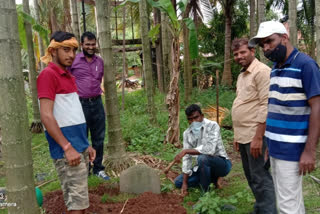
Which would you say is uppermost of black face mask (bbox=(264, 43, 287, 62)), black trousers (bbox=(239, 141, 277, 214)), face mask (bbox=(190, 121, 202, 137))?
black face mask (bbox=(264, 43, 287, 62))

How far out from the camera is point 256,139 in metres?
3.06

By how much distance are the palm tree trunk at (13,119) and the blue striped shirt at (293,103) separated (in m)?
1.89

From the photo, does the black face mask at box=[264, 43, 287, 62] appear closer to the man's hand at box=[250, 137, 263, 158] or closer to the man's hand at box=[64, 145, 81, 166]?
the man's hand at box=[250, 137, 263, 158]

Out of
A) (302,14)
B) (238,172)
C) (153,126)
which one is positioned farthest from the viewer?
(302,14)

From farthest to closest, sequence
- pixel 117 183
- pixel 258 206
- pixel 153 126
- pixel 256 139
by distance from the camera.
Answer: pixel 153 126 < pixel 117 183 < pixel 258 206 < pixel 256 139

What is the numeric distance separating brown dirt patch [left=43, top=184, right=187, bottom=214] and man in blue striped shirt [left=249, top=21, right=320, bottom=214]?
150 cm

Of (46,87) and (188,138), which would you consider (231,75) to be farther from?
(46,87)

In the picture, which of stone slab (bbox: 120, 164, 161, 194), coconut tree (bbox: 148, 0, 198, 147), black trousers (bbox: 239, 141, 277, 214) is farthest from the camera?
coconut tree (bbox: 148, 0, 198, 147)

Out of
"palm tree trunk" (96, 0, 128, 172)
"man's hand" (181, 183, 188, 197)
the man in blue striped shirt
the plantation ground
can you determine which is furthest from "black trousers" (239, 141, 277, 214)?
"palm tree trunk" (96, 0, 128, 172)

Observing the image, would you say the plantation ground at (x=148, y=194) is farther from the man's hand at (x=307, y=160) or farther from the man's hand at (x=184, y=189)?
the man's hand at (x=307, y=160)

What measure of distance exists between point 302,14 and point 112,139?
18.2 meters

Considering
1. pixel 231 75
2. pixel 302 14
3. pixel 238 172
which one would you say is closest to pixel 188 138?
pixel 238 172

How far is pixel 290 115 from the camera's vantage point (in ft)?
7.88

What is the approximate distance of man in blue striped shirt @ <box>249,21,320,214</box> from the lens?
228cm
